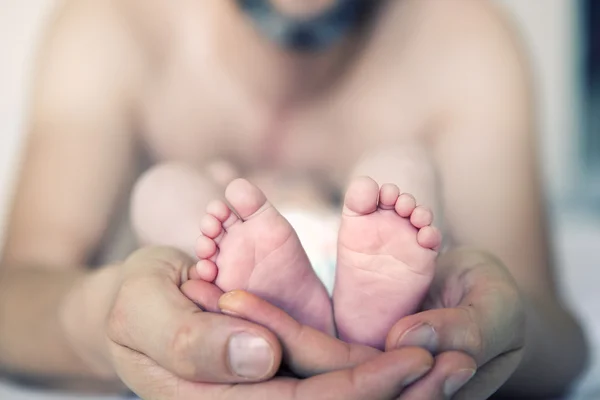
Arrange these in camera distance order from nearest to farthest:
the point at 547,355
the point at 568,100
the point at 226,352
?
the point at 226,352 < the point at 547,355 < the point at 568,100

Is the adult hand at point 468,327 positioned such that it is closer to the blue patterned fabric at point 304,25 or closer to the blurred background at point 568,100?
the blue patterned fabric at point 304,25

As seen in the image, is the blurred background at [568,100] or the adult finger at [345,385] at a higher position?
the blurred background at [568,100]

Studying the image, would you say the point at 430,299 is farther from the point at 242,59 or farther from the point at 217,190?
the point at 242,59

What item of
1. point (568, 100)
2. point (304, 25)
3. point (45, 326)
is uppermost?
point (568, 100)

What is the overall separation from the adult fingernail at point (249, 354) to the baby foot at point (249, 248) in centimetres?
5

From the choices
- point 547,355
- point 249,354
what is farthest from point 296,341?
point 547,355

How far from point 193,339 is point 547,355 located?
306 mm

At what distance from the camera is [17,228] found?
1.87 feet

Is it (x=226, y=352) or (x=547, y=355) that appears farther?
(x=547, y=355)

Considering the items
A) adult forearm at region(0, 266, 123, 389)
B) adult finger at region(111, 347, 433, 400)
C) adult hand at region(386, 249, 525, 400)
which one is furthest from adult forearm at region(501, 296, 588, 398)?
adult forearm at region(0, 266, 123, 389)

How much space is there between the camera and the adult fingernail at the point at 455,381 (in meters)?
0.29

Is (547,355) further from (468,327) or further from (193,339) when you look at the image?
(193,339)

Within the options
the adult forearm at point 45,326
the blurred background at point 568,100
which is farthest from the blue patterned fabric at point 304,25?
the blurred background at point 568,100

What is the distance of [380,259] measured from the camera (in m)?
0.34
